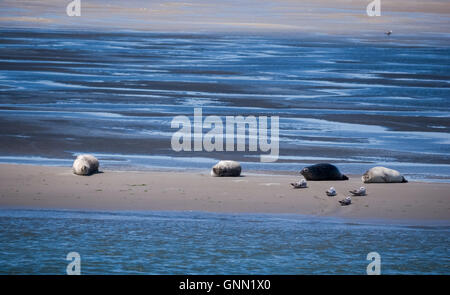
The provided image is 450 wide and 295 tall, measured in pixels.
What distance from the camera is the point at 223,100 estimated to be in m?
27.5

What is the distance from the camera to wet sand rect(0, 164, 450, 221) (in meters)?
13.0

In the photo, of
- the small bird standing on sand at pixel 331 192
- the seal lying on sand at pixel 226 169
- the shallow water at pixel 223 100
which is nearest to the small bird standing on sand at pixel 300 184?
the small bird standing on sand at pixel 331 192

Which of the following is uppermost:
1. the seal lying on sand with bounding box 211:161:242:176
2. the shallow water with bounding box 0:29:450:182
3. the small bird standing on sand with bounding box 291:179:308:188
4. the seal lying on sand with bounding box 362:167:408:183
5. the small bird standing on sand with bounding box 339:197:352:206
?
the shallow water with bounding box 0:29:450:182

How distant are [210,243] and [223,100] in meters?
16.5

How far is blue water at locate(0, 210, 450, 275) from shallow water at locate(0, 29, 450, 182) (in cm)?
406

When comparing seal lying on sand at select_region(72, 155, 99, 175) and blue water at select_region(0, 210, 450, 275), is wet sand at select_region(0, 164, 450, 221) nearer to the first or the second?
seal lying on sand at select_region(72, 155, 99, 175)

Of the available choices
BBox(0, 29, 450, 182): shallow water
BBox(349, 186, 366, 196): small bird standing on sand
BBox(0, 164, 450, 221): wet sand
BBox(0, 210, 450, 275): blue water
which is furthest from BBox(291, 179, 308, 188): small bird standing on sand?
BBox(0, 29, 450, 182): shallow water

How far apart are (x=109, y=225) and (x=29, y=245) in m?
1.30

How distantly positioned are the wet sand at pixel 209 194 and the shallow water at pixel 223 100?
5.09 ft

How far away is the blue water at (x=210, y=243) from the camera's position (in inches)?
398

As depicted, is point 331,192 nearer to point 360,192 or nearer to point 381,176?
point 360,192

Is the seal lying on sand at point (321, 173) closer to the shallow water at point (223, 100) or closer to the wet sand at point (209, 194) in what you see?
the wet sand at point (209, 194)
